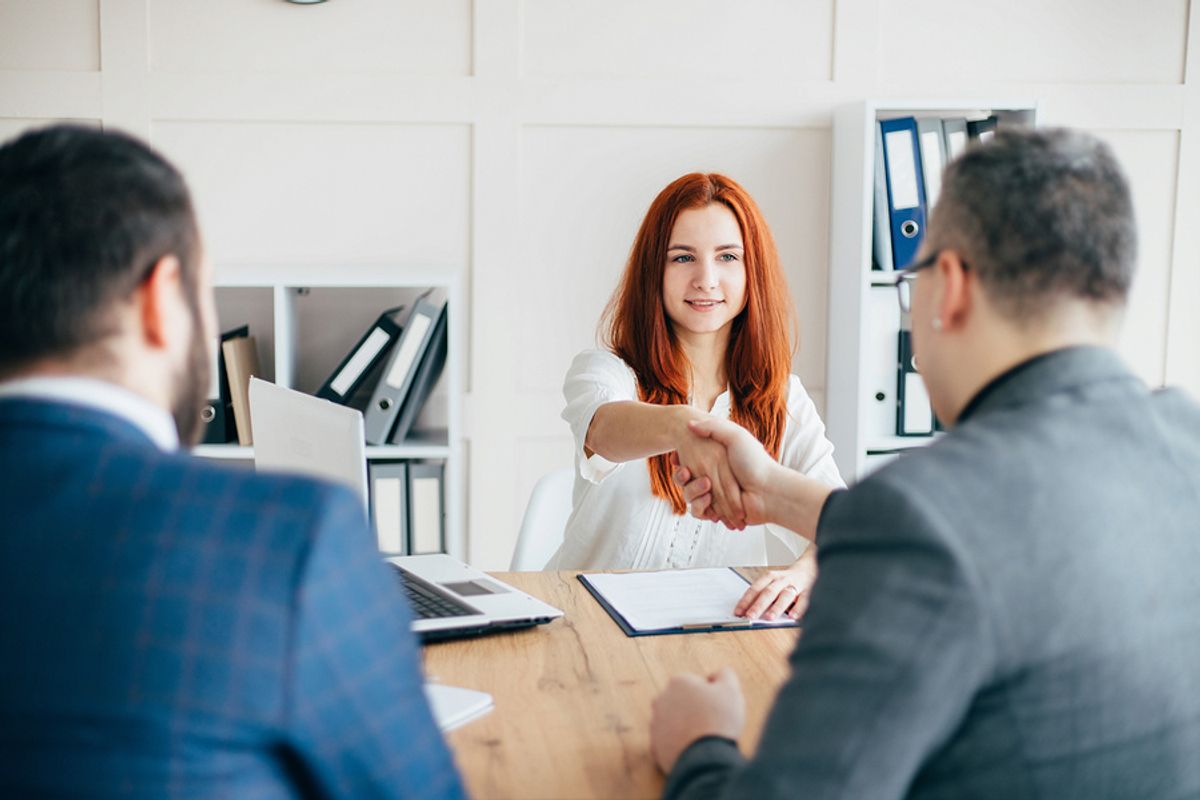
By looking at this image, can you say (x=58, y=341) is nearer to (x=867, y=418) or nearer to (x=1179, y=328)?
(x=867, y=418)

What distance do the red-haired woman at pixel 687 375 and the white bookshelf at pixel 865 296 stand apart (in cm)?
64

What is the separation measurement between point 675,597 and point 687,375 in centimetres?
81

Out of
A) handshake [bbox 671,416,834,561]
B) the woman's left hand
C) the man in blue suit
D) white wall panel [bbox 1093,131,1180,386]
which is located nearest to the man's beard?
the man in blue suit

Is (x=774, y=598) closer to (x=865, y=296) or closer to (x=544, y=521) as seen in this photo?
(x=544, y=521)

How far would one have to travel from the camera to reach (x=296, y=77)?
10.2 ft

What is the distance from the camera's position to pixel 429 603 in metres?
1.67

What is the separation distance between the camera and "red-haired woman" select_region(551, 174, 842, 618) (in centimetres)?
233

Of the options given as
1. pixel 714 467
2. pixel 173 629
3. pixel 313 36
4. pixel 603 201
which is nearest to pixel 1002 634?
pixel 173 629

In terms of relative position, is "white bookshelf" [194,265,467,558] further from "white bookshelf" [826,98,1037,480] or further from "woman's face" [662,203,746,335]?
"white bookshelf" [826,98,1037,480]

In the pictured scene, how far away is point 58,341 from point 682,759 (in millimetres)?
707

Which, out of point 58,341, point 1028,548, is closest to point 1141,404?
point 1028,548

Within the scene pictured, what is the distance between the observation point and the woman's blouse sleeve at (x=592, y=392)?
2225 millimetres

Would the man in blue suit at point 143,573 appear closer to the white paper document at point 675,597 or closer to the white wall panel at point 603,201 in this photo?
the white paper document at point 675,597

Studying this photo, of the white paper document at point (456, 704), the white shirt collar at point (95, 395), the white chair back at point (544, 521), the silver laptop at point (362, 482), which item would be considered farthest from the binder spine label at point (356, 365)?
the white shirt collar at point (95, 395)
